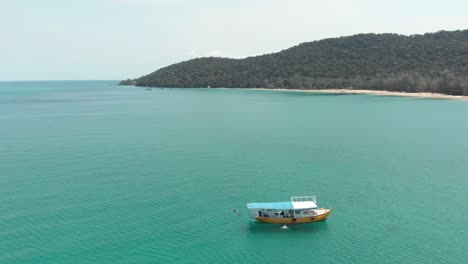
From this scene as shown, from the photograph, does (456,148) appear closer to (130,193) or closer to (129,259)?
(130,193)

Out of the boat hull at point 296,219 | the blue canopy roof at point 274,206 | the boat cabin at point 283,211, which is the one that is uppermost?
the blue canopy roof at point 274,206

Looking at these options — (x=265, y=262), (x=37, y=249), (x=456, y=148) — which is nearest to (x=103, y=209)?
(x=37, y=249)

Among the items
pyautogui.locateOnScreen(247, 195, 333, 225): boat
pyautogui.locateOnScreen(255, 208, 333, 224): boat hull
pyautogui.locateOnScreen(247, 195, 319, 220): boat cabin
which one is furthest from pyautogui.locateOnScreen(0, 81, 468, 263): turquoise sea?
pyautogui.locateOnScreen(247, 195, 319, 220): boat cabin

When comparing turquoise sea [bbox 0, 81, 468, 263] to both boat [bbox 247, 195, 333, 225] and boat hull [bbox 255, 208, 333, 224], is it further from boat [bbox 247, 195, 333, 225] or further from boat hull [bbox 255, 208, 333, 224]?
boat [bbox 247, 195, 333, 225]

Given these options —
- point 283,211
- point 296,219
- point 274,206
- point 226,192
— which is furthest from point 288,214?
point 226,192

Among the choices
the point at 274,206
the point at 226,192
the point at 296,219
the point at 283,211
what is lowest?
the point at 296,219

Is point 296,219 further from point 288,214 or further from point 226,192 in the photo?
point 226,192

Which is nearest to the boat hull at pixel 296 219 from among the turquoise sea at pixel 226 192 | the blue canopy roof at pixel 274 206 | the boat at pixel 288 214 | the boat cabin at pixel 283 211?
the boat at pixel 288 214

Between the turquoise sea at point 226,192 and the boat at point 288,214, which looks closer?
the turquoise sea at point 226,192

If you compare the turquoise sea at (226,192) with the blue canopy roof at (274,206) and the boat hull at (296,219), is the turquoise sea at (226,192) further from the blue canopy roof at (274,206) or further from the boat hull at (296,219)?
the blue canopy roof at (274,206)
